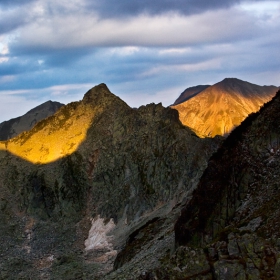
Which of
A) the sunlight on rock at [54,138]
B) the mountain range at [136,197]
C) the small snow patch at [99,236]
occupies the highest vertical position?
the sunlight on rock at [54,138]

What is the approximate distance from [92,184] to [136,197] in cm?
1468

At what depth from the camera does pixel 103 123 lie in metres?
96.2

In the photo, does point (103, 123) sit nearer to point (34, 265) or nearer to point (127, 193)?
point (127, 193)

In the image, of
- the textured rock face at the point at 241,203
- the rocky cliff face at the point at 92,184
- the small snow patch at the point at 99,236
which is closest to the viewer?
the textured rock face at the point at 241,203

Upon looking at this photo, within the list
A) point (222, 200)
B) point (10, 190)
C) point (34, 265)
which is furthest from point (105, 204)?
point (222, 200)

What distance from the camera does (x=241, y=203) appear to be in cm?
3506

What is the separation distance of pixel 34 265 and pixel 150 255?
30796mm

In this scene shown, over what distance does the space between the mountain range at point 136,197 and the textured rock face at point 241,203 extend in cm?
10

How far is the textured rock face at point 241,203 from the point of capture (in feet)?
75.4

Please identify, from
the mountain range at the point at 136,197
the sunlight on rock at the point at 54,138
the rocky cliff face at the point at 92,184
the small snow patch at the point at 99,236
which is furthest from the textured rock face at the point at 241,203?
the sunlight on rock at the point at 54,138

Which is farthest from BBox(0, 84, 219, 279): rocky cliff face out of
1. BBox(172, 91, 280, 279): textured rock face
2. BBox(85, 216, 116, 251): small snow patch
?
BBox(172, 91, 280, 279): textured rock face

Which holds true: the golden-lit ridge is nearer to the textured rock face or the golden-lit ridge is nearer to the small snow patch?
the small snow patch

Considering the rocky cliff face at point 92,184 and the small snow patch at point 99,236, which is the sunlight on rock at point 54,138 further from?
the small snow patch at point 99,236

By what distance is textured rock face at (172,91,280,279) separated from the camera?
23.0 m
